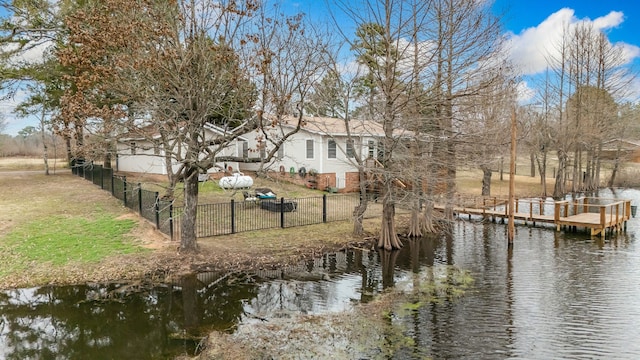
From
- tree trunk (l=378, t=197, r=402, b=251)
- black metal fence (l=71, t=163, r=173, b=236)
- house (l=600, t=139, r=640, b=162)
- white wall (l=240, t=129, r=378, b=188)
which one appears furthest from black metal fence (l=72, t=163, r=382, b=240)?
house (l=600, t=139, r=640, b=162)

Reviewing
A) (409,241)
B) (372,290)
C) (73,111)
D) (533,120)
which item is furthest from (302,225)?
(533,120)

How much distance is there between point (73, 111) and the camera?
425 inches

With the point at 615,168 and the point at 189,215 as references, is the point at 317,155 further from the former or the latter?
the point at 615,168

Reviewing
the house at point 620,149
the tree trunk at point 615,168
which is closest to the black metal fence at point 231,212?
the tree trunk at point 615,168

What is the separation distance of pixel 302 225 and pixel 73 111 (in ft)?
31.9

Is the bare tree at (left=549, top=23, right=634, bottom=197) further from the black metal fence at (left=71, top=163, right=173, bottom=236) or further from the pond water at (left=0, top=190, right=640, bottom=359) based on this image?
the black metal fence at (left=71, top=163, right=173, bottom=236)

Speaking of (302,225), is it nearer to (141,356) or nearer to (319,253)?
(319,253)

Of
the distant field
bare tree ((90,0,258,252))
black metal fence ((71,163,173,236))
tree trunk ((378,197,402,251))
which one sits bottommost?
tree trunk ((378,197,402,251))

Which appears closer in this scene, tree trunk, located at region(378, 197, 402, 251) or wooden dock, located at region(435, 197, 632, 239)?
tree trunk, located at region(378, 197, 402, 251)

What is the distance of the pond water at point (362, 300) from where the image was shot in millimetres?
7637

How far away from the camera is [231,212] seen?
15680 millimetres

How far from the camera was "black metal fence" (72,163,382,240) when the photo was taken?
15.2m

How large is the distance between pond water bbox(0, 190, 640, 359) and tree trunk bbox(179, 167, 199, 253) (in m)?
1.76

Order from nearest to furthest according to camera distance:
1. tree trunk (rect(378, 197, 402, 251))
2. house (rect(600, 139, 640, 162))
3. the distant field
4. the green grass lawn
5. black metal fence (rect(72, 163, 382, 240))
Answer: the green grass lawn < black metal fence (rect(72, 163, 382, 240)) < tree trunk (rect(378, 197, 402, 251)) < the distant field < house (rect(600, 139, 640, 162))
